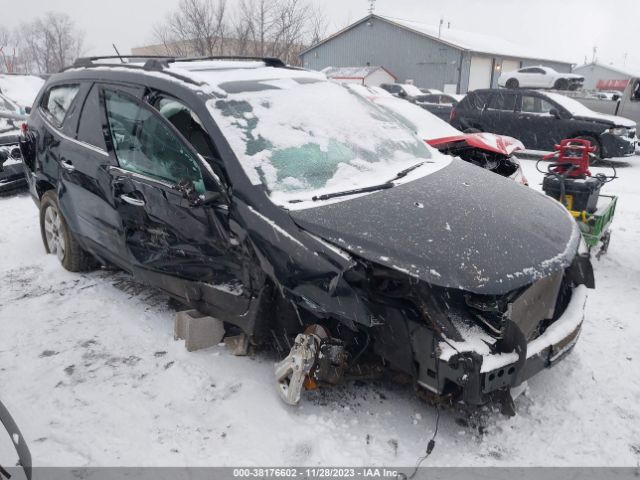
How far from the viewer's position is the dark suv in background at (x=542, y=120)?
418 inches

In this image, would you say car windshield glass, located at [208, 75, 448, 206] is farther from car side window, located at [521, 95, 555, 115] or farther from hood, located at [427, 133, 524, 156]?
car side window, located at [521, 95, 555, 115]

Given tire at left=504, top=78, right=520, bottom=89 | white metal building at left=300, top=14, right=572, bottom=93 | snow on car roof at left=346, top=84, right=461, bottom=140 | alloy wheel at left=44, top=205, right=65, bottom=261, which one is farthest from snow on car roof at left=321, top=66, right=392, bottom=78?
alloy wheel at left=44, top=205, right=65, bottom=261

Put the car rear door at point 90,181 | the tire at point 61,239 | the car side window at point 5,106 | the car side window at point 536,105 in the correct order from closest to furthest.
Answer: the car rear door at point 90,181 → the tire at point 61,239 → the car side window at point 5,106 → the car side window at point 536,105

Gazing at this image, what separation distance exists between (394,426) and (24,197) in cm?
697

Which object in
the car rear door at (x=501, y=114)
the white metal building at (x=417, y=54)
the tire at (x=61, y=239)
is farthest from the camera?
the white metal building at (x=417, y=54)

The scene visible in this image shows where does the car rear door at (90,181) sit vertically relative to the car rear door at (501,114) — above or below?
above

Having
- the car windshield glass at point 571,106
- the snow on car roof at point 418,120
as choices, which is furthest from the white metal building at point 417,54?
the snow on car roof at point 418,120

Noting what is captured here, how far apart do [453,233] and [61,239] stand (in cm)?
371

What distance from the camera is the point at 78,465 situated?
8.18 ft

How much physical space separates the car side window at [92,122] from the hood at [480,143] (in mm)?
3679

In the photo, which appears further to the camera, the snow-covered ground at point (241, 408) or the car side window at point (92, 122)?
the car side window at point (92, 122)

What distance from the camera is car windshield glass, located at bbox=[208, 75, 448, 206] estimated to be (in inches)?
118

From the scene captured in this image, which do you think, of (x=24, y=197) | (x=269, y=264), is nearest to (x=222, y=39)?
(x=24, y=197)

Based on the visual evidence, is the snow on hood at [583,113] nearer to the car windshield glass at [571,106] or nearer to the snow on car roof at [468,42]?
the car windshield glass at [571,106]
